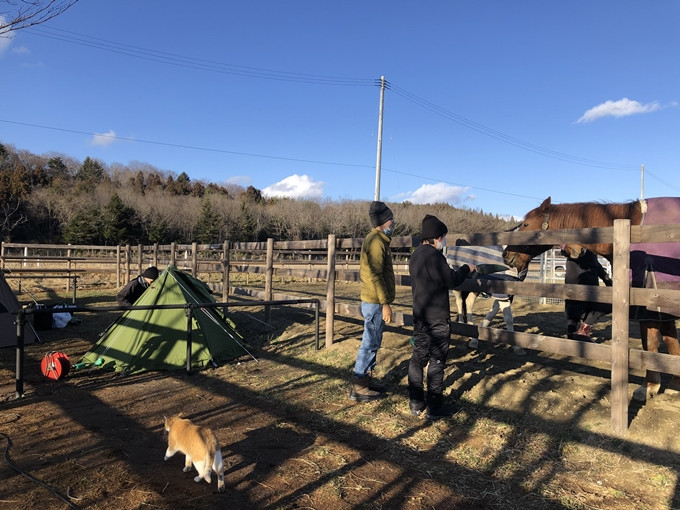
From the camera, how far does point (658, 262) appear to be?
3.86m

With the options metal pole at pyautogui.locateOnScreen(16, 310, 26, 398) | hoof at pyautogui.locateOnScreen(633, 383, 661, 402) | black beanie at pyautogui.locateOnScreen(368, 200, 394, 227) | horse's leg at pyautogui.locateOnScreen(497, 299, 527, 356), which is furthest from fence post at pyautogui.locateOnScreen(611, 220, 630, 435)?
metal pole at pyautogui.locateOnScreen(16, 310, 26, 398)

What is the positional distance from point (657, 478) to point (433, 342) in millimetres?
1749

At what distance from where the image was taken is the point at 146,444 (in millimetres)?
3393

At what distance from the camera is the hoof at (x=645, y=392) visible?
12.9ft

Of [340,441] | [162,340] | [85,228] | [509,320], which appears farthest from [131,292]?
[85,228]

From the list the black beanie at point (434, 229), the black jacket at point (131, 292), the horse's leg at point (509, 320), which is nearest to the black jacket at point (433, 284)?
the black beanie at point (434, 229)

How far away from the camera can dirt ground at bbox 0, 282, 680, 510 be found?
266cm

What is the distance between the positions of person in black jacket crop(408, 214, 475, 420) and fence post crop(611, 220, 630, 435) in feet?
3.74

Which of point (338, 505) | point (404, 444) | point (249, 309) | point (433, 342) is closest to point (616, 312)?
point (433, 342)

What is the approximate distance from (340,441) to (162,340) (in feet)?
10.8

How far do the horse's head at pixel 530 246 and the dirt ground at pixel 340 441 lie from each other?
48.1 inches

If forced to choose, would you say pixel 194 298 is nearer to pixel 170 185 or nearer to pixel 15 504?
pixel 15 504

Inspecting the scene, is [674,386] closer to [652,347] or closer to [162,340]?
[652,347]

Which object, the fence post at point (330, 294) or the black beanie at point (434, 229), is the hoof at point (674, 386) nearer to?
the black beanie at point (434, 229)
